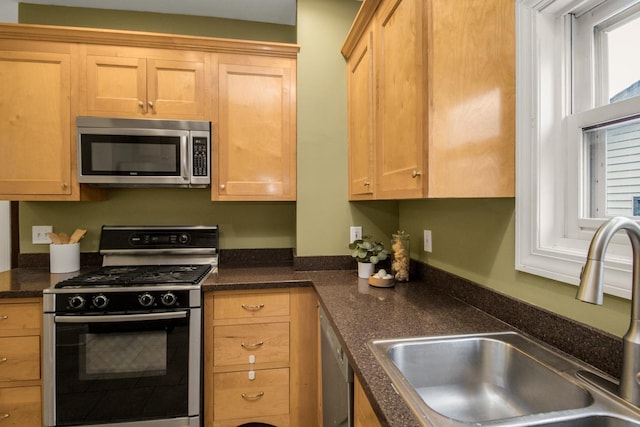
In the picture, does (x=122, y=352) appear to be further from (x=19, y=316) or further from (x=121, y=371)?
(x=19, y=316)

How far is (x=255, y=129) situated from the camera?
2.06 metres

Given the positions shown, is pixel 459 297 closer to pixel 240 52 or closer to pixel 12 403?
pixel 240 52

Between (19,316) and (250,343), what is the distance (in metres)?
1.15

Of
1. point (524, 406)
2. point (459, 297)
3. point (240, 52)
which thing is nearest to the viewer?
point (524, 406)

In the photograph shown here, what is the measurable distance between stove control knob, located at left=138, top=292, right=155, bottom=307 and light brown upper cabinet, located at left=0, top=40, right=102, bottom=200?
86 cm

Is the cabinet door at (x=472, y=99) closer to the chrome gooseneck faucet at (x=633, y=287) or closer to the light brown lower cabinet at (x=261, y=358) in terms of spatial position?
the chrome gooseneck faucet at (x=633, y=287)

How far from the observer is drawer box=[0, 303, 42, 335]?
161 cm

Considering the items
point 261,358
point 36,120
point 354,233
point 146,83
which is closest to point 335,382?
point 261,358

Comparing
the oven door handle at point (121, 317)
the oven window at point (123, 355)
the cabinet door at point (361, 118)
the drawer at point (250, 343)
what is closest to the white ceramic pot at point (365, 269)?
the cabinet door at point (361, 118)

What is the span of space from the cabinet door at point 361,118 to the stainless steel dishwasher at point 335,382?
76 cm

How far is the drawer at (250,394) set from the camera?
1.75 metres

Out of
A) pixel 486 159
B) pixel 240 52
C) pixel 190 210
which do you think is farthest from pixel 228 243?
pixel 486 159

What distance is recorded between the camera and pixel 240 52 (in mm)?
2043

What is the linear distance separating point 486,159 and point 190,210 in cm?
192
